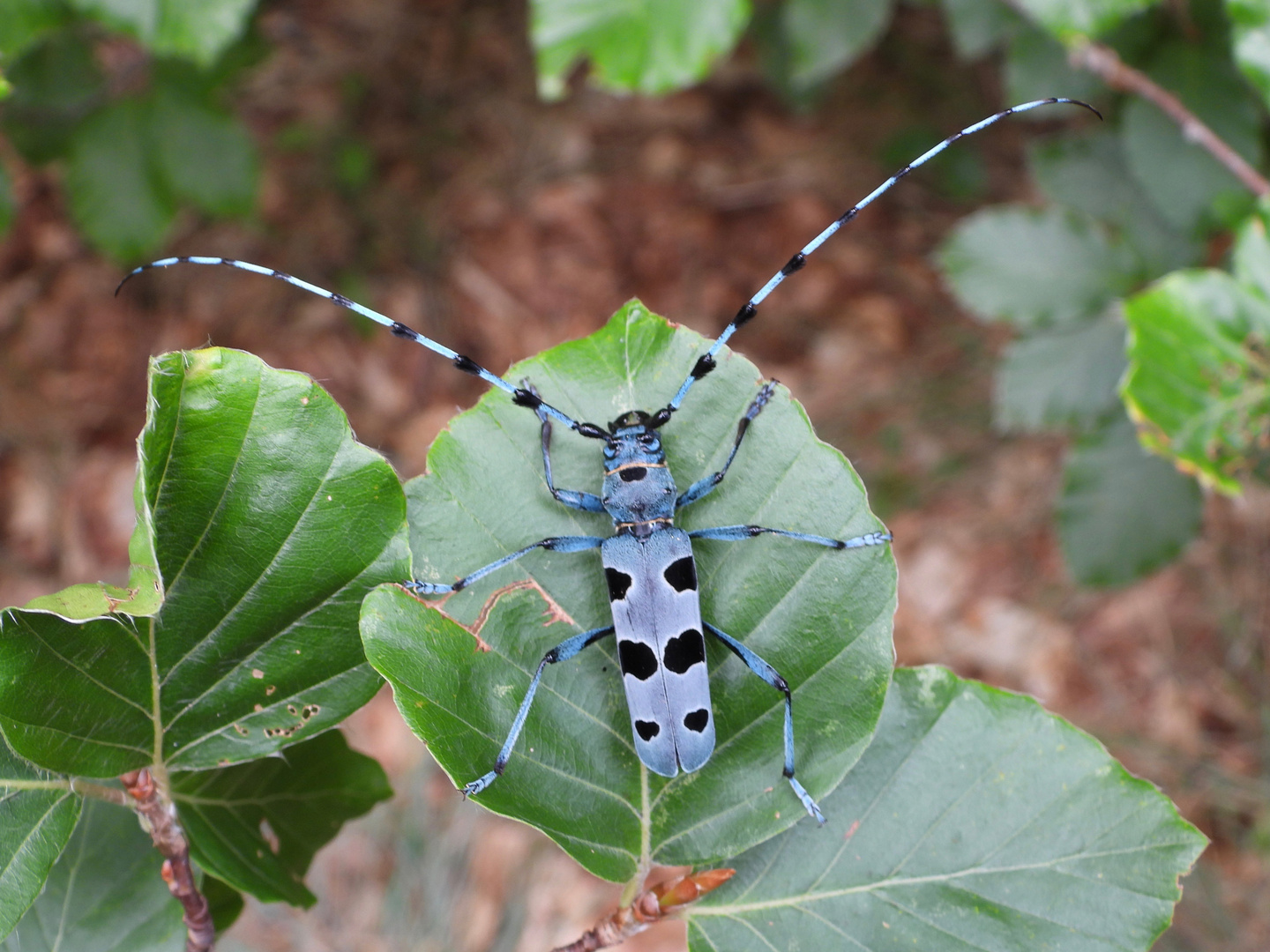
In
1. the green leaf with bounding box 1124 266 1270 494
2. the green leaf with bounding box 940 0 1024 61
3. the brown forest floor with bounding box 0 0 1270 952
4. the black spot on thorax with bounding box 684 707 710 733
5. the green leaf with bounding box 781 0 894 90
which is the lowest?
the brown forest floor with bounding box 0 0 1270 952

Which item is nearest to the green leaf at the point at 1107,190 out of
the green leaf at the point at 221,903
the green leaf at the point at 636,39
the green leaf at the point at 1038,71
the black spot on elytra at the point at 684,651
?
the green leaf at the point at 1038,71

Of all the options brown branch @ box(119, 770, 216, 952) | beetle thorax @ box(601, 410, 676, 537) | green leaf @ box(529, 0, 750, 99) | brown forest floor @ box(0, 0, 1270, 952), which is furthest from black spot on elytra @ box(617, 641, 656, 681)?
brown forest floor @ box(0, 0, 1270, 952)

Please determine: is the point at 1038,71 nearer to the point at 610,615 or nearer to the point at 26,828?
the point at 610,615

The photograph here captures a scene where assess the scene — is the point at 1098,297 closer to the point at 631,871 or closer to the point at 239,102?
the point at 631,871

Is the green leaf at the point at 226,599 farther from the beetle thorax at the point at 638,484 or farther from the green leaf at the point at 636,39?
the green leaf at the point at 636,39

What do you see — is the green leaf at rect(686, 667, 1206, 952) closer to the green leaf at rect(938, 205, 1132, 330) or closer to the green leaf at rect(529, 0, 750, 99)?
the green leaf at rect(529, 0, 750, 99)
